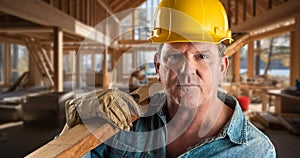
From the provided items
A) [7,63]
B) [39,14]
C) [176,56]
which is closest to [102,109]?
[176,56]

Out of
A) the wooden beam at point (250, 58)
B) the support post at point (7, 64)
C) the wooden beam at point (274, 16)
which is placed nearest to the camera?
the wooden beam at point (274, 16)

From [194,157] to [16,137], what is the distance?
509cm

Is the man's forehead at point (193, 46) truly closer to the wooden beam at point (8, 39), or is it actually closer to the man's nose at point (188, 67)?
the man's nose at point (188, 67)

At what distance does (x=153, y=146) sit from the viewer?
4.59ft

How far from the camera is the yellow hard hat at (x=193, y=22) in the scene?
1.34 metres

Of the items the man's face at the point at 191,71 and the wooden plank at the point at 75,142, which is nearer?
the wooden plank at the point at 75,142

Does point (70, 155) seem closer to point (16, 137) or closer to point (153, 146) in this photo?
point (153, 146)

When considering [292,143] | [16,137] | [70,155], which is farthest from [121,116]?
[16,137]

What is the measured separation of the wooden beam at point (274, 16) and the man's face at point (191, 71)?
14.8ft

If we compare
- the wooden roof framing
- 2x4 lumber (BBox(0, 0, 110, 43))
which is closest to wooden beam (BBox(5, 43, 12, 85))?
2x4 lumber (BBox(0, 0, 110, 43))

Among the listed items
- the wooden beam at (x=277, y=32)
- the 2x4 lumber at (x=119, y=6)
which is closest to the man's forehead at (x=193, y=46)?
the wooden beam at (x=277, y=32)

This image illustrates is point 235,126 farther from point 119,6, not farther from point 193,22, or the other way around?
point 119,6

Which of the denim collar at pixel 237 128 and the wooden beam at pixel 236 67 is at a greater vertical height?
the wooden beam at pixel 236 67

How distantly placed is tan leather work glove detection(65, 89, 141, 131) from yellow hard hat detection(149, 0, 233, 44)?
1.43ft
